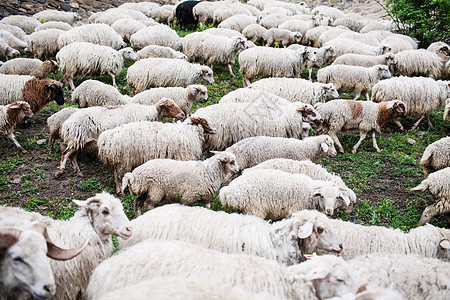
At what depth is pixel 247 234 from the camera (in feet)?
12.5

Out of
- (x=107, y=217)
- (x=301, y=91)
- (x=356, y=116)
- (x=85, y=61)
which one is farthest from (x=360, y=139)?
(x=85, y=61)

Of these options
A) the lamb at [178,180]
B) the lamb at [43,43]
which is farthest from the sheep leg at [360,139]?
the lamb at [43,43]

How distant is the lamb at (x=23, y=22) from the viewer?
1309cm

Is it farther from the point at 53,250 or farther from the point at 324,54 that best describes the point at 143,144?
the point at 324,54

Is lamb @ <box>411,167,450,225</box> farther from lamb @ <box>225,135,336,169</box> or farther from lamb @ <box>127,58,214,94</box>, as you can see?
lamb @ <box>127,58,214,94</box>

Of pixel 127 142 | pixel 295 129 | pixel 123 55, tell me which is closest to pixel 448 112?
pixel 295 129

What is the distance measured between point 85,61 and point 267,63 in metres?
4.78

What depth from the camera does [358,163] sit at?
7176 millimetres

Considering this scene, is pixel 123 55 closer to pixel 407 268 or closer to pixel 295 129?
pixel 295 129

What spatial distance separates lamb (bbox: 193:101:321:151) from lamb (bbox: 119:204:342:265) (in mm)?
2978

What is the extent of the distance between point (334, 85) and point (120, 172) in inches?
242

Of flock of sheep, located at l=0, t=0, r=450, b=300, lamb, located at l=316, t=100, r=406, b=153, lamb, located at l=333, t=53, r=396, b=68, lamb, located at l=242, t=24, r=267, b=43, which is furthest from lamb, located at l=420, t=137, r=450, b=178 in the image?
lamb, located at l=242, t=24, r=267, b=43

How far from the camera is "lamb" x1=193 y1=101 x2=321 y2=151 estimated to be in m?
6.82

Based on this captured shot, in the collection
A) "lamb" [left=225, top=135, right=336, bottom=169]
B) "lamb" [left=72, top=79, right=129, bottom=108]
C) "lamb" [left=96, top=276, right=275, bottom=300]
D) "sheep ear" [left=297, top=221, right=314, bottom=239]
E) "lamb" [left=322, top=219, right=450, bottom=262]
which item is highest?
"lamb" [left=96, top=276, right=275, bottom=300]
